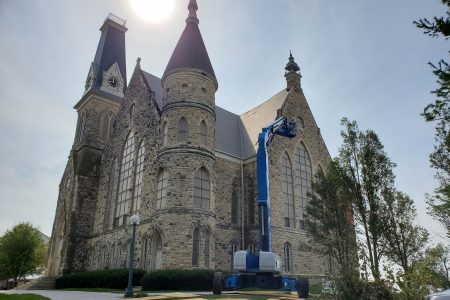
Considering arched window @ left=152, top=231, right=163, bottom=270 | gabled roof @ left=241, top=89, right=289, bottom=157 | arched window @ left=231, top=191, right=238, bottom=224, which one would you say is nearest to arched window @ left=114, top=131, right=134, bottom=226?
arched window @ left=152, top=231, right=163, bottom=270

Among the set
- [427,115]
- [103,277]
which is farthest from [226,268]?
[427,115]

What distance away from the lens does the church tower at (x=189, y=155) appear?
22219mm

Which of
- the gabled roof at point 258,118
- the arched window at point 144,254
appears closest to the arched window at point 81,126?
the gabled roof at point 258,118

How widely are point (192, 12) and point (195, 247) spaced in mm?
18342

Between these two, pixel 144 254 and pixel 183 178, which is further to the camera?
pixel 144 254

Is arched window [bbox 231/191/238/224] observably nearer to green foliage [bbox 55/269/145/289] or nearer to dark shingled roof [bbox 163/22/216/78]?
green foliage [bbox 55/269/145/289]

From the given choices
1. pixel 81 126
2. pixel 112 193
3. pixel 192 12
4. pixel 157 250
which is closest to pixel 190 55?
pixel 192 12

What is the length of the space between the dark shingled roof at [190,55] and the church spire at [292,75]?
9492mm

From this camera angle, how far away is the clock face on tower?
4322 centimetres

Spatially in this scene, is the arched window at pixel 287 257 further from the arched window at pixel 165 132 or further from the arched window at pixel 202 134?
the arched window at pixel 165 132

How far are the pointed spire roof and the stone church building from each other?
0.30 feet

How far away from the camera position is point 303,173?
103 ft

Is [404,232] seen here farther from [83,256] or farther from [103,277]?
[83,256]

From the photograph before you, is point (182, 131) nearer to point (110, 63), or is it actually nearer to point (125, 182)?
point (125, 182)
